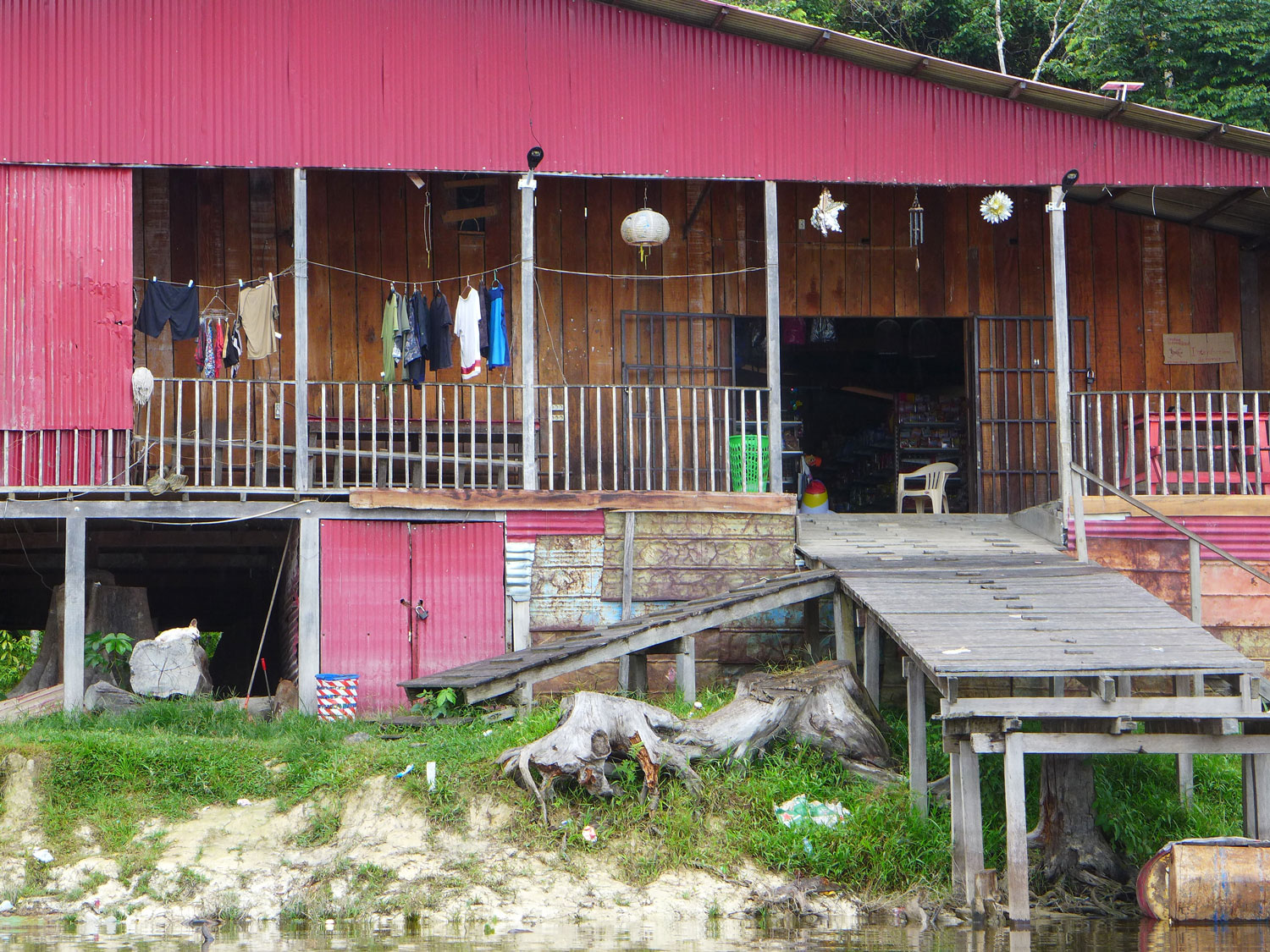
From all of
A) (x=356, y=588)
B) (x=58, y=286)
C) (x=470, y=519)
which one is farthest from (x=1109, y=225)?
(x=58, y=286)

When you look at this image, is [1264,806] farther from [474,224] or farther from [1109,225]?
[474,224]

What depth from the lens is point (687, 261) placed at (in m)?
15.4

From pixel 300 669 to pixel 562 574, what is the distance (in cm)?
236

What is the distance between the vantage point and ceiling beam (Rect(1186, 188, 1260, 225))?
1431cm

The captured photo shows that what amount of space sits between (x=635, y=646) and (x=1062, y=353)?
15.8 feet

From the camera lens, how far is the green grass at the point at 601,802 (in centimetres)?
1023

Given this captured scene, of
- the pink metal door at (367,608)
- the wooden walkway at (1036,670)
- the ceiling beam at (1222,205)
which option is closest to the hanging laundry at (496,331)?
the pink metal door at (367,608)

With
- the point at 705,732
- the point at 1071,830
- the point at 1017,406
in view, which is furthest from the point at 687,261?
the point at 1071,830

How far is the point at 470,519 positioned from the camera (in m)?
13.6

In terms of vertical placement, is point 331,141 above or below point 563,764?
above

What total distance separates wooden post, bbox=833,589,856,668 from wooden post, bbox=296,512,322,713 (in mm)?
4358

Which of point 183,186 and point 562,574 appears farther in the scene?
point 183,186

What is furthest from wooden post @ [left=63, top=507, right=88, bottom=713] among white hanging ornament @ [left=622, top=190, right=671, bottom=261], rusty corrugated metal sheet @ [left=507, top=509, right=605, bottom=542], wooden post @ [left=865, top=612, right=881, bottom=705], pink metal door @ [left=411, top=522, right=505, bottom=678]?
wooden post @ [left=865, top=612, right=881, bottom=705]

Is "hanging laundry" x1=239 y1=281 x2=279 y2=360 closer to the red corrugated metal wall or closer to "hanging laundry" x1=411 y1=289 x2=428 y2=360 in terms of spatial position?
"hanging laundry" x1=411 y1=289 x2=428 y2=360
